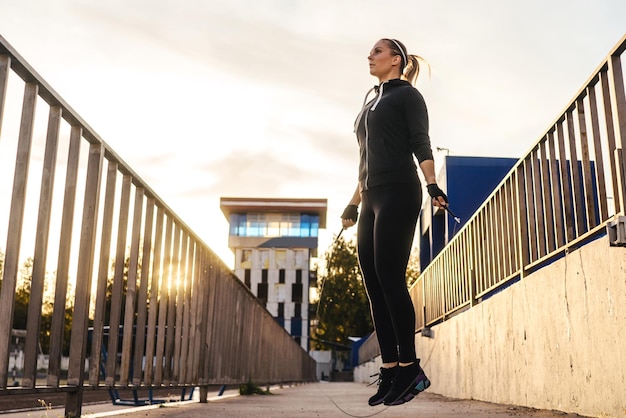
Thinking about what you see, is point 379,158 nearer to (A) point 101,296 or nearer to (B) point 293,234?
(A) point 101,296

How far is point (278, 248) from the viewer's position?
2259 inches

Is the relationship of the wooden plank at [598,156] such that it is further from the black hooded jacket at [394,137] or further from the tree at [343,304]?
the tree at [343,304]

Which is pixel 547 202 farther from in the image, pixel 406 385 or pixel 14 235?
pixel 14 235

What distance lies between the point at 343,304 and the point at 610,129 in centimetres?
5787

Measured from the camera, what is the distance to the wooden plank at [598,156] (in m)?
3.71

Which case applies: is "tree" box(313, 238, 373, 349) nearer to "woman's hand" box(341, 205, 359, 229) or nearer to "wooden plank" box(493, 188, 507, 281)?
"wooden plank" box(493, 188, 507, 281)

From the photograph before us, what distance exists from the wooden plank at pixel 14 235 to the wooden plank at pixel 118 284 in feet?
4.85

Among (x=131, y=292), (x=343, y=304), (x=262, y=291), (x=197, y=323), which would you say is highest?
(x=262, y=291)

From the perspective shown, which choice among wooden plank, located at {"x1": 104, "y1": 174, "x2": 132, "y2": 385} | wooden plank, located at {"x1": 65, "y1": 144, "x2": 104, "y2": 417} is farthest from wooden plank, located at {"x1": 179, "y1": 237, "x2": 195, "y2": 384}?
wooden plank, located at {"x1": 65, "y1": 144, "x2": 104, "y2": 417}

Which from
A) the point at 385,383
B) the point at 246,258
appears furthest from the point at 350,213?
the point at 246,258

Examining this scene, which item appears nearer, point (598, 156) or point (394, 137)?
point (394, 137)

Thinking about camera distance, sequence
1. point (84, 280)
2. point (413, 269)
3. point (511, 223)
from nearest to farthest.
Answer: point (84, 280), point (511, 223), point (413, 269)

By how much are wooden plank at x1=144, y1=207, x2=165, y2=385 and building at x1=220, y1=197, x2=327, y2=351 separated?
168 ft

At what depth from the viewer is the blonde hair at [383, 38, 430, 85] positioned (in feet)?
12.3
